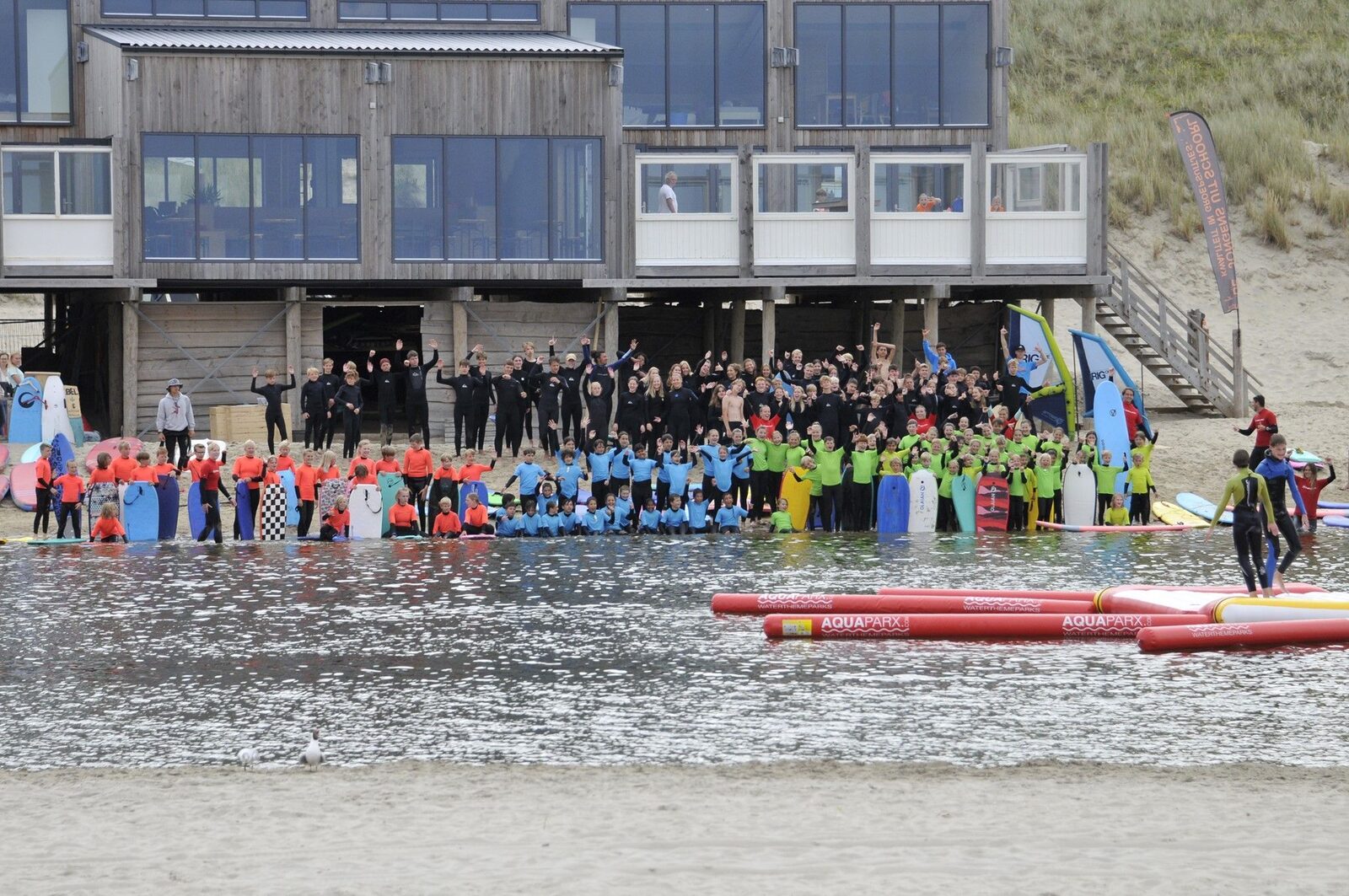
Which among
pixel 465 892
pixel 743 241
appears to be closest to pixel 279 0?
pixel 743 241

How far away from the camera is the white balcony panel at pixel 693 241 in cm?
3384

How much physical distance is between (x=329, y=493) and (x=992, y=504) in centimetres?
871

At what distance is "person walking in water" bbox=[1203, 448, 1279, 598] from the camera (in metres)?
18.2

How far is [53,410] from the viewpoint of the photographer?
29828 mm

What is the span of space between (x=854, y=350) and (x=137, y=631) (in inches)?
854

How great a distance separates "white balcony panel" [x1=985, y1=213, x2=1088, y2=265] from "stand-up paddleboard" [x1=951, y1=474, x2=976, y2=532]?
9.42m

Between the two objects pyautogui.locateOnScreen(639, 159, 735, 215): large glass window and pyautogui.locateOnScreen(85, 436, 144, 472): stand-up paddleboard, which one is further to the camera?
pyautogui.locateOnScreen(639, 159, 735, 215): large glass window

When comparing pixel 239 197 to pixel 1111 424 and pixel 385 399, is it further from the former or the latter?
pixel 1111 424

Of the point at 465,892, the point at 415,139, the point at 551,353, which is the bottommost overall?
the point at 465,892

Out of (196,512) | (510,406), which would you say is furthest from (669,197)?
(196,512)

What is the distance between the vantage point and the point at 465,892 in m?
9.90

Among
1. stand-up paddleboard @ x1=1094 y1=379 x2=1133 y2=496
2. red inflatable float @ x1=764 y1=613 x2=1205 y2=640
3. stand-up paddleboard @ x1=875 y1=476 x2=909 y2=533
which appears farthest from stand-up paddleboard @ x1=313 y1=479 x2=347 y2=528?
stand-up paddleboard @ x1=1094 y1=379 x2=1133 y2=496

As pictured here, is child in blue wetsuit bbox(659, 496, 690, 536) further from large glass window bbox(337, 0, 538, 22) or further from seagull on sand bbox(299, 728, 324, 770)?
large glass window bbox(337, 0, 538, 22)

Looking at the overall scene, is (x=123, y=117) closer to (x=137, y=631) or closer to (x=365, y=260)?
(x=365, y=260)
